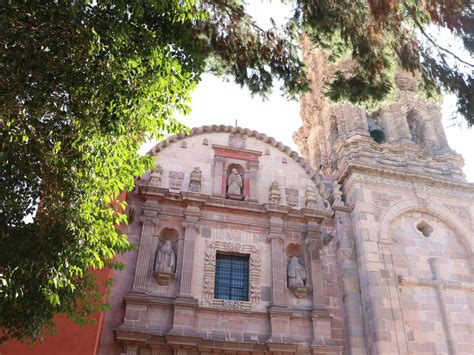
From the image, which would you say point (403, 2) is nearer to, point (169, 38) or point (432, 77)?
point (432, 77)

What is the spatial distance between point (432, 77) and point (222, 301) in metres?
7.78

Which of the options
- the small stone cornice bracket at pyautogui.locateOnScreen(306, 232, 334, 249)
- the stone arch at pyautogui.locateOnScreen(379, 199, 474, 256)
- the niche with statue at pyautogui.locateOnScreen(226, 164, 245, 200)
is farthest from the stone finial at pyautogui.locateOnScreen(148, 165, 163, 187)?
the stone arch at pyautogui.locateOnScreen(379, 199, 474, 256)

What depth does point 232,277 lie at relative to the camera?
13883mm

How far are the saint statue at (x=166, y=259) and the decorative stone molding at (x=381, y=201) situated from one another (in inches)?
257

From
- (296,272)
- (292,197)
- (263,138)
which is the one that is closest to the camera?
(296,272)

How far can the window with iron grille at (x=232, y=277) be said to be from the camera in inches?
534

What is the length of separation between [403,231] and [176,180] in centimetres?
743

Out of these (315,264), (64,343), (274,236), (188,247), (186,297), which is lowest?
(64,343)

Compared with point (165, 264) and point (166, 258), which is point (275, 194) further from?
point (165, 264)

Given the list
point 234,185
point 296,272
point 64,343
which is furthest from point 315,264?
point 64,343

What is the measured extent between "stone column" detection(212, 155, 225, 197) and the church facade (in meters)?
0.04

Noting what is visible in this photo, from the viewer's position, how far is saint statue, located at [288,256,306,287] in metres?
13.8

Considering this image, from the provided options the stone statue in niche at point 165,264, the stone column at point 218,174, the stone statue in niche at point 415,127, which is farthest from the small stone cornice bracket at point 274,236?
the stone statue in niche at point 415,127

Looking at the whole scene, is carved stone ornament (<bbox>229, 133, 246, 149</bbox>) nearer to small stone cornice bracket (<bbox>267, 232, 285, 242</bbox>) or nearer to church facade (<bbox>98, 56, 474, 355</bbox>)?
church facade (<bbox>98, 56, 474, 355</bbox>)
